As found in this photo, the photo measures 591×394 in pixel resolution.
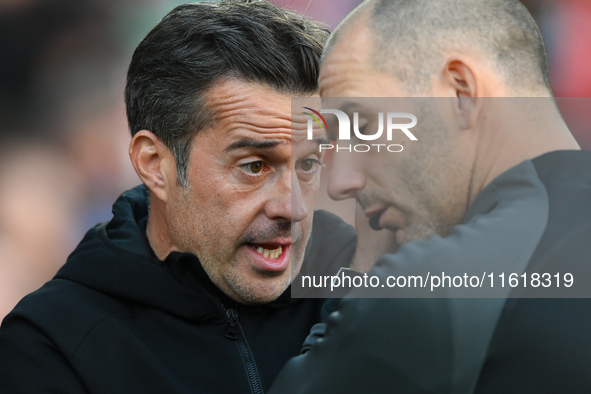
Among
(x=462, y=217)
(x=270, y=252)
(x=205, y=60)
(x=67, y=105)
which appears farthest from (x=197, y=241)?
(x=67, y=105)

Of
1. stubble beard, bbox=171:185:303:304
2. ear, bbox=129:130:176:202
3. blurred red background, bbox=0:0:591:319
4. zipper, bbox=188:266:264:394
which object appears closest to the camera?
zipper, bbox=188:266:264:394

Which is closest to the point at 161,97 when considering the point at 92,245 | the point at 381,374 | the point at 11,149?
the point at 92,245

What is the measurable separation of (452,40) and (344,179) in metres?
0.23

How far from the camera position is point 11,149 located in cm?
341

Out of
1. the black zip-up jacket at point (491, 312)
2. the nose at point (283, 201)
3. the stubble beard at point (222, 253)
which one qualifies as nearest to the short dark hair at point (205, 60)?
the stubble beard at point (222, 253)

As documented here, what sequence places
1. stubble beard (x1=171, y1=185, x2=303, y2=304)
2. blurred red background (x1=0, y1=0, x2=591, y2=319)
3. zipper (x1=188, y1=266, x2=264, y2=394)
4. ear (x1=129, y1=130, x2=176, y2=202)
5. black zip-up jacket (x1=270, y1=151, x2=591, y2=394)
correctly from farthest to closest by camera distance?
blurred red background (x1=0, y1=0, x2=591, y2=319)
ear (x1=129, y1=130, x2=176, y2=202)
stubble beard (x1=171, y1=185, x2=303, y2=304)
zipper (x1=188, y1=266, x2=264, y2=394)
black zip-up jacket (x1=270, y1=151, x2=591, y2=394)

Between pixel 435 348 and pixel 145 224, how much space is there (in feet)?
4.31

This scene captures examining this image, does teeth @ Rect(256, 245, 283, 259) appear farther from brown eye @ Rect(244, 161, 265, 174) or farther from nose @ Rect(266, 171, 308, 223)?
brown eye @ Rect(244, 161, 265, 174)

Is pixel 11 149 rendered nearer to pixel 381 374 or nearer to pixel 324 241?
pixel 324 241

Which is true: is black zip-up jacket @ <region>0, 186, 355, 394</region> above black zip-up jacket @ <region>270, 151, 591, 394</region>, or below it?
below

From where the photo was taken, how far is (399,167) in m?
0.83

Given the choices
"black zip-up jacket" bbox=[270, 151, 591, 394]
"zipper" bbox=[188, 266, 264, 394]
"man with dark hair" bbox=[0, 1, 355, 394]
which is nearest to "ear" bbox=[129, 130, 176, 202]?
"man with dark hair" bbox=[0, 1, 355, 394]

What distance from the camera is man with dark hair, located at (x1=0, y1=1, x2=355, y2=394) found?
4.88ft

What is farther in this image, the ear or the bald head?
the ear
